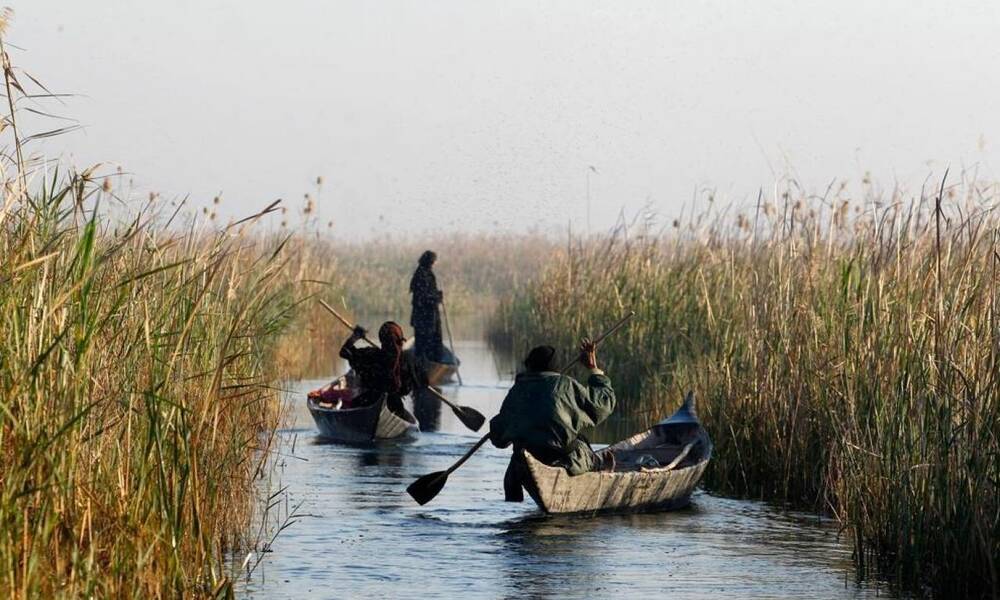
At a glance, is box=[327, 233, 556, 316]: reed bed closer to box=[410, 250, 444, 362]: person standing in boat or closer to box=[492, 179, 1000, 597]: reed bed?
box=[410, 250, 444, 362]: person standing in boat

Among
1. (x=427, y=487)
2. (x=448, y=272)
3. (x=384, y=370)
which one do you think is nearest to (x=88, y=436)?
(x=427, y=487)

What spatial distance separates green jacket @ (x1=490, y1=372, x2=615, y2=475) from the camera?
1179cm

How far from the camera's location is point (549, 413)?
11781 mm

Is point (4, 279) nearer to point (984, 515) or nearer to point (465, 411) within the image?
point (984, 515)

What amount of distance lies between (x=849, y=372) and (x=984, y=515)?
336 cm

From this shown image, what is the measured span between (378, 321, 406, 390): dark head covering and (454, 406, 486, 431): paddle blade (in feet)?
2.44

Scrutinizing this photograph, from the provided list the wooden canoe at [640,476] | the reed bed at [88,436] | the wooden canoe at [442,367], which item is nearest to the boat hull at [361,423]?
the wooden canoe at [640,476]

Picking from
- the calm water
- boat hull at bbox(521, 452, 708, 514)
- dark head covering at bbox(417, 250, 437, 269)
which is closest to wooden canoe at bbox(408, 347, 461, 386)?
dark head covering at bbox(417, 250, 437, 269)

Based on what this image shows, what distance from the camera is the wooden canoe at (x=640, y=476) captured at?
38.6ft

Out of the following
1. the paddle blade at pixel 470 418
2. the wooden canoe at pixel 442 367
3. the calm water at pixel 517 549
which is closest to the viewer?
the calm water at pixel 517 549

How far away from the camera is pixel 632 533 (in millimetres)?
11594

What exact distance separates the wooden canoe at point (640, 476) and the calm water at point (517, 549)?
0.13 m

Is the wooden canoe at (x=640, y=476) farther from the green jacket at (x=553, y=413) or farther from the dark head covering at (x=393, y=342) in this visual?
the dark head covering at (x=393, y=342)

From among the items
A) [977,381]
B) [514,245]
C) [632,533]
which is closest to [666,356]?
[632,533]
